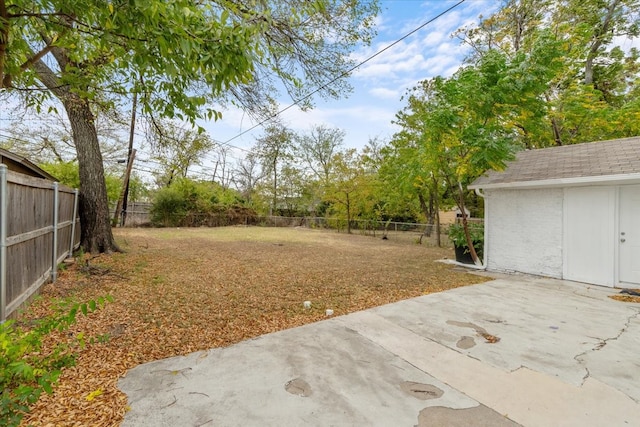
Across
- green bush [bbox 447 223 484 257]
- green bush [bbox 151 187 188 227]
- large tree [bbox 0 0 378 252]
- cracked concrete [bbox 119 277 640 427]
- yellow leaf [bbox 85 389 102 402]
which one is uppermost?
large tree [bbox 0 0 378 252]

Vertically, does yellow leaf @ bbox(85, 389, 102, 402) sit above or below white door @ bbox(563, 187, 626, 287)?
below

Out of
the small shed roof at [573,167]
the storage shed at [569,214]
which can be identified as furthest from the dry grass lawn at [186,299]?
the small shed roof at [573,167]

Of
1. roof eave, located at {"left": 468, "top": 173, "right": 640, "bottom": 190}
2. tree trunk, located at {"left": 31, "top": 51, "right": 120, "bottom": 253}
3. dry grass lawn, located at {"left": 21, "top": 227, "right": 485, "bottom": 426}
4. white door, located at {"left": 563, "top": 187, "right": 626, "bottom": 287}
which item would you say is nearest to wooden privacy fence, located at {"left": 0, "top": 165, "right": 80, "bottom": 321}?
dry grass lawn, located at {"left": 21, "top": 227, "right": 485, "bottom": 426}

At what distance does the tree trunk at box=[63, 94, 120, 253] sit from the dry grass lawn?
0.61 meters

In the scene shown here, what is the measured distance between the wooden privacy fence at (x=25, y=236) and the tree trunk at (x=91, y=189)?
174 centimetres

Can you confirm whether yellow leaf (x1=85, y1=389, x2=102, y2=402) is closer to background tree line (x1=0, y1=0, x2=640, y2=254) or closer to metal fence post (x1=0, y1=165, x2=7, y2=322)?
metal fence post (x1=0, y1=165, x2=7, y2=322)

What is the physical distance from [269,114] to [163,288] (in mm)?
3345

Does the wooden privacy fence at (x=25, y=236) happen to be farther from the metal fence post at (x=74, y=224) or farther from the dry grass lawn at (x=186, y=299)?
the metal fence post at (x=74, y=224)

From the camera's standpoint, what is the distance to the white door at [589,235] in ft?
16.9

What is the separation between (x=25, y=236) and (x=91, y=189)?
3990 mm

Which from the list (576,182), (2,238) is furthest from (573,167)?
(2,238)

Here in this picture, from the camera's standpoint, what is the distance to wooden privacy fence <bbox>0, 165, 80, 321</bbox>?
2494 mm

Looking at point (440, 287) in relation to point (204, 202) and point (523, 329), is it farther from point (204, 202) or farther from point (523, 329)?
point (204, 202)

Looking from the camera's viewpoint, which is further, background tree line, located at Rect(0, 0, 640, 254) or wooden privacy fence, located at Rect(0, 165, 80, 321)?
background tree line, located at Rect(0, 0, 640, 254)
